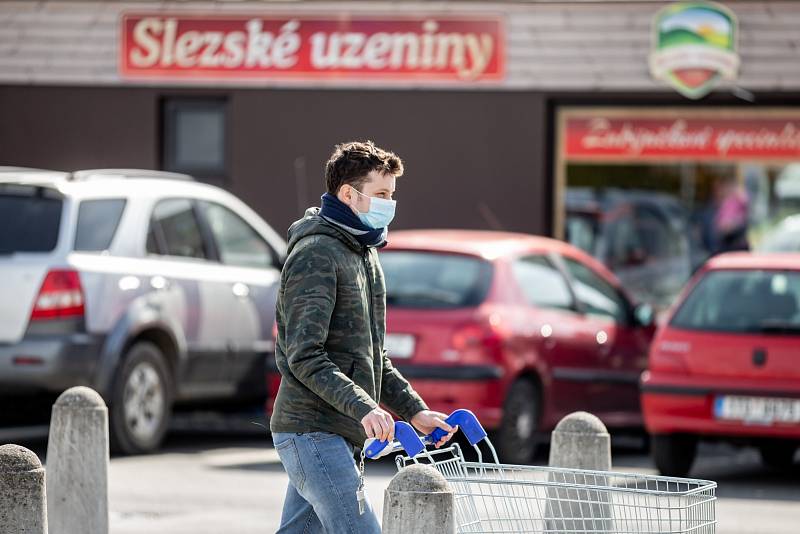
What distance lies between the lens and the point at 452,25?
674 inches

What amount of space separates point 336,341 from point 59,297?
19.9 ft

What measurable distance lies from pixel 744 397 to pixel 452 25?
7.72m

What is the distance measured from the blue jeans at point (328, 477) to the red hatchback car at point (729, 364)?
222 inches

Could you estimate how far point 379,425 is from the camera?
4703mm

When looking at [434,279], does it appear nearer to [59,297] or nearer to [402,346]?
[402,346]

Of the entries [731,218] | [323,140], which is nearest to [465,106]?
[323,140]

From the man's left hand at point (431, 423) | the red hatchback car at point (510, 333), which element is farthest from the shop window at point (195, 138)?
the man's left hand at point (431, 423)

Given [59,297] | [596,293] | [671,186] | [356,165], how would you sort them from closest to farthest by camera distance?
[356,165] < [59,297] < [596,293] < [671,186]

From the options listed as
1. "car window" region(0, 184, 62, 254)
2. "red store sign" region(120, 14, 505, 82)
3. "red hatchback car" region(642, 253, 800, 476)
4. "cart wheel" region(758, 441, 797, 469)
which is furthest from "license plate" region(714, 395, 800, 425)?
"red store sign" region(120, 14, 505, 82)

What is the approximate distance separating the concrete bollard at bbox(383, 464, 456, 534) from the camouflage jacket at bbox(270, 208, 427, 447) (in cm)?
29

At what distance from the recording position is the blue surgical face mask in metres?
5.08

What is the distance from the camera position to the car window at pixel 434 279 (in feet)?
36.2

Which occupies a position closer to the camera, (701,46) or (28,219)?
(28,219)

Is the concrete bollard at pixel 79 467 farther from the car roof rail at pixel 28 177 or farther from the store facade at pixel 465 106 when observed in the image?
the store facade at pixel 465 106
